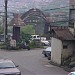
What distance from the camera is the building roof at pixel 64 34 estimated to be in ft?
116

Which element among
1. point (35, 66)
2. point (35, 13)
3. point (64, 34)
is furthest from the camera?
point (35, 13)

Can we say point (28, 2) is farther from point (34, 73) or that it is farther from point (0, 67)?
point (0, 67)

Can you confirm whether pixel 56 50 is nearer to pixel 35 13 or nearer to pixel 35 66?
pixel 35 66

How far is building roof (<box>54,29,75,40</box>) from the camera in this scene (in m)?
35.2

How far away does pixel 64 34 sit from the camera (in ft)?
118

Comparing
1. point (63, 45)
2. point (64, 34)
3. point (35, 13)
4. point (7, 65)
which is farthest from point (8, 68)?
point (35, 13)

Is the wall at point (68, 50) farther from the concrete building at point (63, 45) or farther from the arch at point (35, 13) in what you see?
the arch at point (35, 13)

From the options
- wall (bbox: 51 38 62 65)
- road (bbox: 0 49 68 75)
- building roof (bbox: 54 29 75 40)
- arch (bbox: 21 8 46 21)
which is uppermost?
arch (bbox: 21 8 46 21)

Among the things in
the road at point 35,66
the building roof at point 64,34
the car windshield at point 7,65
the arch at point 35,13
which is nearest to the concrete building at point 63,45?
the building roof at point 64,34

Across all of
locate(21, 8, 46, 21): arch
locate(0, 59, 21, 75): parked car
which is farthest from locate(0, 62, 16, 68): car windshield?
locate(21, 8, 46, 21): arch

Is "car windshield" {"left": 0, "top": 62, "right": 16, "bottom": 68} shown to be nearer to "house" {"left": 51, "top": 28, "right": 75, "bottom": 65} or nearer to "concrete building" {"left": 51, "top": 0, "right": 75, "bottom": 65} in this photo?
"concrete building" {"left": 51, "top": 0, "right": 75, "bottom": 65}

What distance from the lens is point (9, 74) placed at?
21.7 m

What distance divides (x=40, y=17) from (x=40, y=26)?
16.8 metres

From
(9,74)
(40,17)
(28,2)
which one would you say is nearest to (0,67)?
(9,74)
